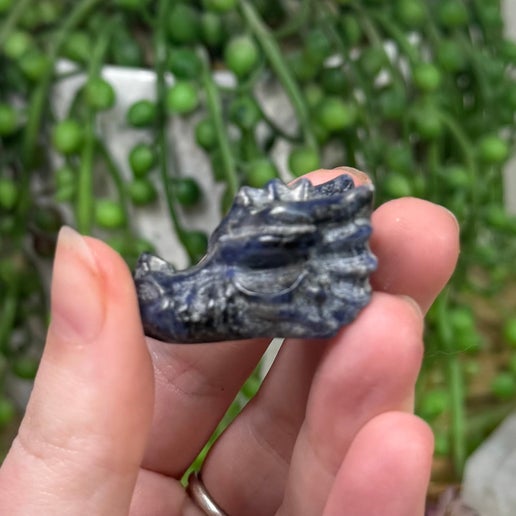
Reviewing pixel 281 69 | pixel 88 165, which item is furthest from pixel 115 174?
pixel 281 69

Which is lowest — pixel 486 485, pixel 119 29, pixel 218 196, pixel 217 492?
pixel 486 485

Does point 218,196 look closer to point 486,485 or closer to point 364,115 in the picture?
point 364,115

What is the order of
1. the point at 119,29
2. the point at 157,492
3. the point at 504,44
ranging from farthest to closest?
the point at 504,44
the point at 119,29
the point at 157,492

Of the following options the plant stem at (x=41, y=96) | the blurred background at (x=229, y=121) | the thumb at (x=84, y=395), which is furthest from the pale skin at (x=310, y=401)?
the plant stem at (x=41, y=96)

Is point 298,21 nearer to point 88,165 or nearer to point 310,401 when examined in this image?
point 88,165

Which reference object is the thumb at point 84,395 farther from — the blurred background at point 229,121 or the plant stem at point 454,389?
the plant stem at point 454,389

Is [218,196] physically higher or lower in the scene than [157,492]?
higher

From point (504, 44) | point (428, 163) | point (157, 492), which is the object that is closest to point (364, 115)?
point (428, 163)

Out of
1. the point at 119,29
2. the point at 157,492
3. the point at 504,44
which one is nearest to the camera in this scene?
the point at 157,492
